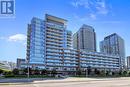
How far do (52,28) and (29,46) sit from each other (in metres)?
22.7

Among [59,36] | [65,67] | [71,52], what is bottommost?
[65,67]

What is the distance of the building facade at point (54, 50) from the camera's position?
411ft

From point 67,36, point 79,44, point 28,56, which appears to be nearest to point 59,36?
point 67,36

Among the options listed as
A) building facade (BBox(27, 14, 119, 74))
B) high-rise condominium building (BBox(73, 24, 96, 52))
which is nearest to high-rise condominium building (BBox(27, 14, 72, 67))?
building facade (BBox(27, 14, 119, 74))

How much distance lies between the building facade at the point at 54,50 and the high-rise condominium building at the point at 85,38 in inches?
1225

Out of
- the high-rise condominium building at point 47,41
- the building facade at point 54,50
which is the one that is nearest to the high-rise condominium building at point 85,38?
the building facade at point 54,50

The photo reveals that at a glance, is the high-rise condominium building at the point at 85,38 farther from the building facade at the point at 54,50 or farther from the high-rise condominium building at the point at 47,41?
the high-rise condominium building at the point at 47,41

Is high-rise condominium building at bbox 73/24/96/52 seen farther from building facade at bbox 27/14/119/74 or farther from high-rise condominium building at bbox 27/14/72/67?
high-rise condominium building at bbox 27/14/72/67

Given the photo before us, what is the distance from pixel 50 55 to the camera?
131 m

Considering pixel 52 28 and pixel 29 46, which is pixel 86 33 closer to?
pixel 52 28

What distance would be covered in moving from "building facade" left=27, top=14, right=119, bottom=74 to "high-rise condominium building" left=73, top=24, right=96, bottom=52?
1225 inches

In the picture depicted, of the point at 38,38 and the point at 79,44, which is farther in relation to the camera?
the point at 79,44

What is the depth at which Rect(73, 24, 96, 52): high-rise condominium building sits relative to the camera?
185425 millimetres

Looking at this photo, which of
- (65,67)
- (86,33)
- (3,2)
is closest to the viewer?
(3,2)
